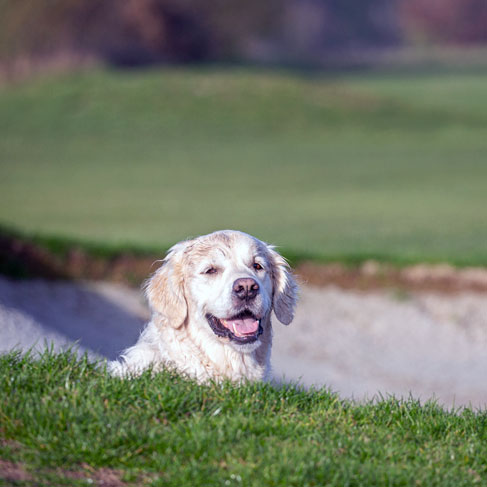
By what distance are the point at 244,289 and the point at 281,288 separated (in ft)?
2.37

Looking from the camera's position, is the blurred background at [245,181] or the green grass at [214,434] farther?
the blurred background at [245,181]

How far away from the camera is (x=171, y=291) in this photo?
6.20 metres

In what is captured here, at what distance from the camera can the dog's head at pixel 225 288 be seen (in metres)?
5.85

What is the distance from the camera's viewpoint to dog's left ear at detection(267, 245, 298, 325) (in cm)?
642

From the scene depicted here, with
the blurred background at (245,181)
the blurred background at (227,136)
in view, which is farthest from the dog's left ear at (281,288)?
the blurred background at (227,136)

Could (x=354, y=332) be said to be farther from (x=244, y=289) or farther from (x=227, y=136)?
(x=227, y=136)

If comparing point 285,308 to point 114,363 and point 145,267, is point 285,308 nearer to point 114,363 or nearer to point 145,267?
point 114,363

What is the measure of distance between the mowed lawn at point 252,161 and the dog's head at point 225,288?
21.1 ft

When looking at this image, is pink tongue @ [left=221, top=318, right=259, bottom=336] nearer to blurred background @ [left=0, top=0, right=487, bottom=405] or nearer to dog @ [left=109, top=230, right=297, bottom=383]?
dog @ [left=109, top=230, right=297, bottom=383]

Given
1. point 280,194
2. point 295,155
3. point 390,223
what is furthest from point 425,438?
point 295,155

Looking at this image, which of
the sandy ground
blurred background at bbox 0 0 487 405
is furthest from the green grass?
the sandy ground

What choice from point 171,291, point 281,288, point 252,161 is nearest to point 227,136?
point 252,161

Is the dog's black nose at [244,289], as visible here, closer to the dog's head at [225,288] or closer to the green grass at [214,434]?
the dog's head at [225,288]

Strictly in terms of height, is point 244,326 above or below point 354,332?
below
